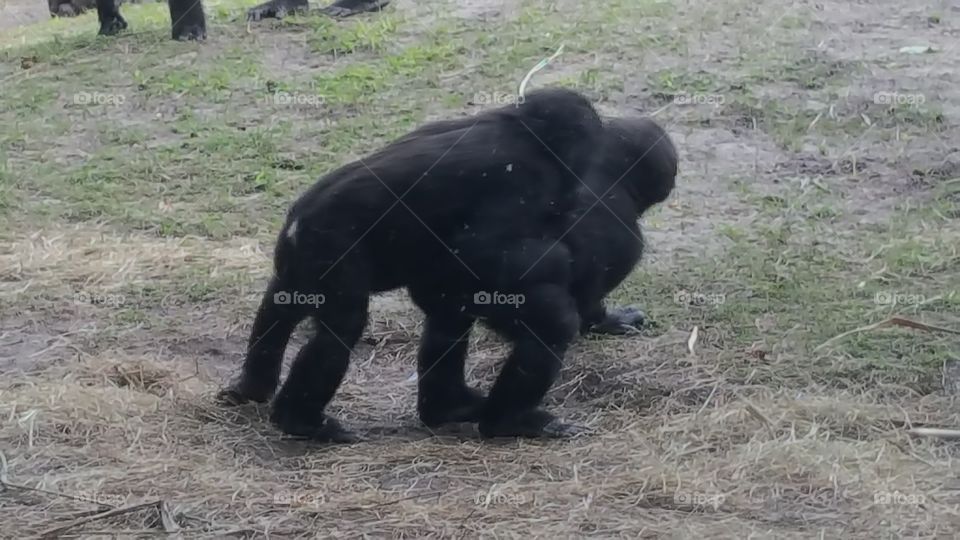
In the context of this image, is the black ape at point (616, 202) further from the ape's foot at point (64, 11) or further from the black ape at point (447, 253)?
the ape's foot at point (64, 11)

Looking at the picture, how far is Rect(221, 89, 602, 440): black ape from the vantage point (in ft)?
15.1

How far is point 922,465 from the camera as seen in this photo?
4.44 m

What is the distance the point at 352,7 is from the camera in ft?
35.8

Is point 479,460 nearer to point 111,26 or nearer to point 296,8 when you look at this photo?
point 296,8

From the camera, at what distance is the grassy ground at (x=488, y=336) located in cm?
417

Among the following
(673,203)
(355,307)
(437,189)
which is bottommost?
(673,203)

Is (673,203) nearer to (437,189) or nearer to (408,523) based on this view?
(437,189)

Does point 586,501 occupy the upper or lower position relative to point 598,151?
lower

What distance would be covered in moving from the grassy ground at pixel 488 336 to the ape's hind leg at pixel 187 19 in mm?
160

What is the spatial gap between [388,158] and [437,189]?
0.23 meters

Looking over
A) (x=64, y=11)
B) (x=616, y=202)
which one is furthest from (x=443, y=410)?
(x=64, y=11)

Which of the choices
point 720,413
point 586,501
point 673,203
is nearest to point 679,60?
point 673,203

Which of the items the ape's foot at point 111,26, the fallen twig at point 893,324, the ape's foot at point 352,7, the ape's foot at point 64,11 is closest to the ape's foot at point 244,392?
the fallen twig at point 893,324

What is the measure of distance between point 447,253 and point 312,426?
0.81 meters
